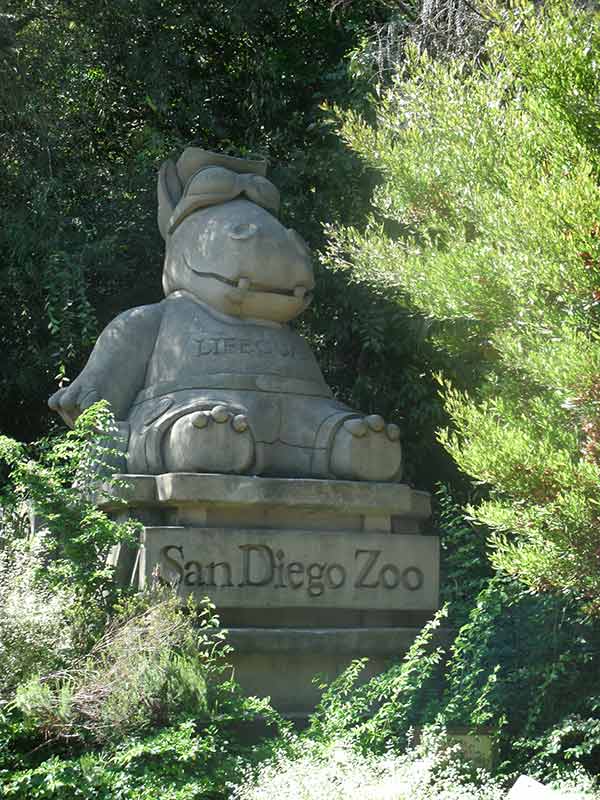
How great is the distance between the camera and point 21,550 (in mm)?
5930

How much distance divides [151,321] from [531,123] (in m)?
2.59

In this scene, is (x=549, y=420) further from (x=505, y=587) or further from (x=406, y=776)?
(x=505, y=587)

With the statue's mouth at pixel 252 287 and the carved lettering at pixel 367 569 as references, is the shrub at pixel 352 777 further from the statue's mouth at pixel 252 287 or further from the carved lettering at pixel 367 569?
the statue's mouth at pixel 252 287

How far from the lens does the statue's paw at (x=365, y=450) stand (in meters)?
6.41

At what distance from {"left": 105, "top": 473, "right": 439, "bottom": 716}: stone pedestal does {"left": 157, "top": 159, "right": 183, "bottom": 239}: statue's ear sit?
192 cm

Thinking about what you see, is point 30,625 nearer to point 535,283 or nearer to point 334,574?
point 334,574

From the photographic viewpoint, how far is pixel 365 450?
253 inches

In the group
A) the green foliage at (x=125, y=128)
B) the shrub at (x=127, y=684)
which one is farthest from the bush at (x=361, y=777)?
the green foliage at (x=125, y=128)

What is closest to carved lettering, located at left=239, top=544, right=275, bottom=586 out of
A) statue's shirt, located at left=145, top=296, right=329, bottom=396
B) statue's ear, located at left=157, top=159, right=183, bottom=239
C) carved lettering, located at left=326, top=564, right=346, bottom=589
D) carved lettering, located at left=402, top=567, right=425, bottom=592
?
carved lettering, located at left=326, top=564, right=346, bottom=589

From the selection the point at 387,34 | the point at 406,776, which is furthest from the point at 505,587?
the point at 387,34

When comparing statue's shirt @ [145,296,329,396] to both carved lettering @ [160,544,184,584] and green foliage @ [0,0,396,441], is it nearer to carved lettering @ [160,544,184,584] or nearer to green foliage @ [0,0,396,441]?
carved lettering @ [160,544,184,584]

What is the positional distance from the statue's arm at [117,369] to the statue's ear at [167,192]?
0.72 metres

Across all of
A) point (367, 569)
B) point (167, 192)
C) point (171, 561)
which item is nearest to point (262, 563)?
point (171, 561)

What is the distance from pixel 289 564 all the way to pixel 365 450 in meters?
0.72
